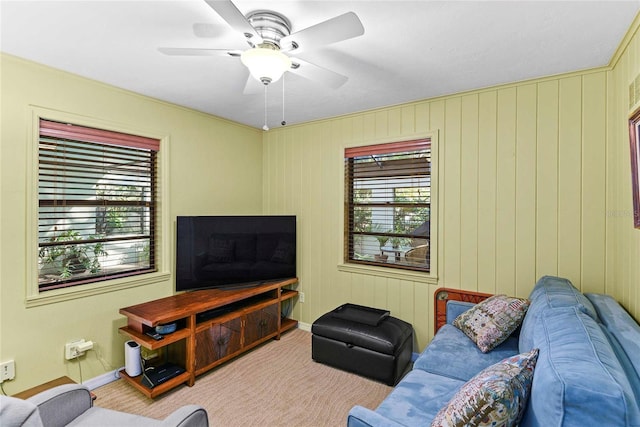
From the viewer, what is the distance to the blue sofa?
0.89 m

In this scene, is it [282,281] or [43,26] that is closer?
[43,26]

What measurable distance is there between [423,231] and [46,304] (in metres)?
3.14

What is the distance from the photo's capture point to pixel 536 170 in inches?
97.3

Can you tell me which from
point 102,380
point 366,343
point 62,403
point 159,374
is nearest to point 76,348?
point 102,380

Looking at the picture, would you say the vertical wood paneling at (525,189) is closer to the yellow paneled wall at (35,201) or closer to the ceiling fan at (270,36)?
the ceiling fan at (270,36)

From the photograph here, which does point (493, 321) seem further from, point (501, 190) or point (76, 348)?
point (76, 348)

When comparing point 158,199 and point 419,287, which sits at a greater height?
point 158,199

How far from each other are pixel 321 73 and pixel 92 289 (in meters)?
2.44

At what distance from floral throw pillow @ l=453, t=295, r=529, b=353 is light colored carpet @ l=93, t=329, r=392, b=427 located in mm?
844

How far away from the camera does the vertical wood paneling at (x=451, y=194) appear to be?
281cm

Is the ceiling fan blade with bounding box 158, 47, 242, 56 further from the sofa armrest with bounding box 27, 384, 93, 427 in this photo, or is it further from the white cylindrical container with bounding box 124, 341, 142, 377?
the white cylindrical container with bounding box 124, 341, 142, 377

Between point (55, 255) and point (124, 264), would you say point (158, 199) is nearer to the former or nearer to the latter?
point (124, 264)

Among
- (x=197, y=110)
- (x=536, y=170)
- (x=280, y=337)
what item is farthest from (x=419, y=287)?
(x=197, y=110)

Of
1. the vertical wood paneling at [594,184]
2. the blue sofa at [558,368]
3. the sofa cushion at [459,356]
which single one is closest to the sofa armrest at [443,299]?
the blue sofa at [558,368]
